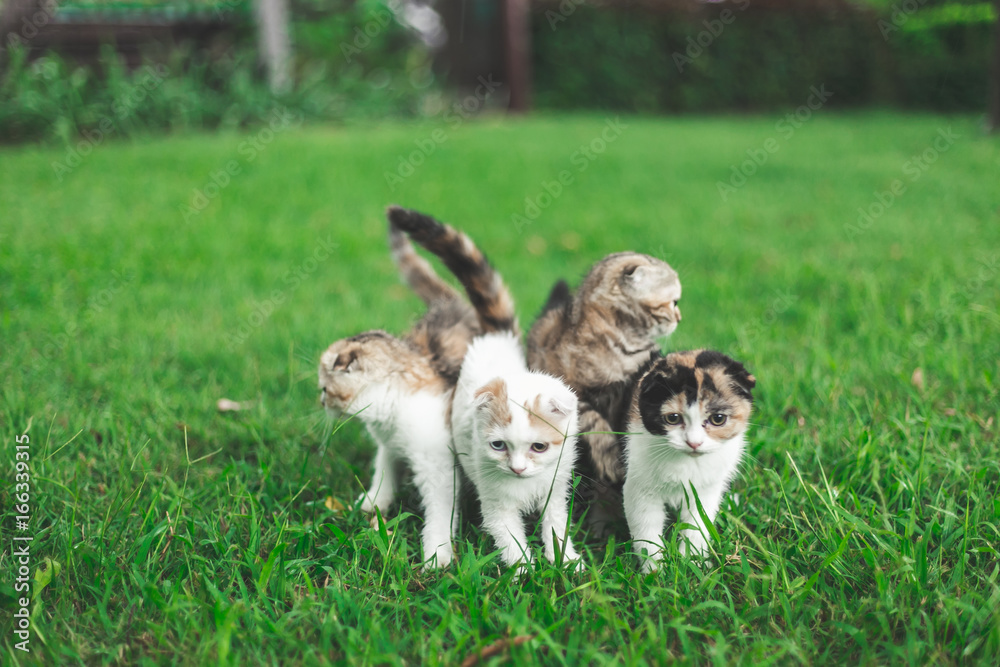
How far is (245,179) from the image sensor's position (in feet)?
21.2

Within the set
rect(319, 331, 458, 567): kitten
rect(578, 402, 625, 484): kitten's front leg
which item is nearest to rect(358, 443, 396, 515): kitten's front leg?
rect(319, 331, 458, 567): kitten

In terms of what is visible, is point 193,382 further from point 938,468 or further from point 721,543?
point 938,468

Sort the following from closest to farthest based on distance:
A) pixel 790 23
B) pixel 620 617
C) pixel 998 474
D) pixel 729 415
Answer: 1. pixel 620 617
2. pixel 729 415
3. pixel 998 474
4. pixel 790 23

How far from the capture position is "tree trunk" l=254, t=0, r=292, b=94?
31.7 feet

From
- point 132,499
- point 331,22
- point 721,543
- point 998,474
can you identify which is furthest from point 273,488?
point 331,22

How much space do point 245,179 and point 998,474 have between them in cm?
622
